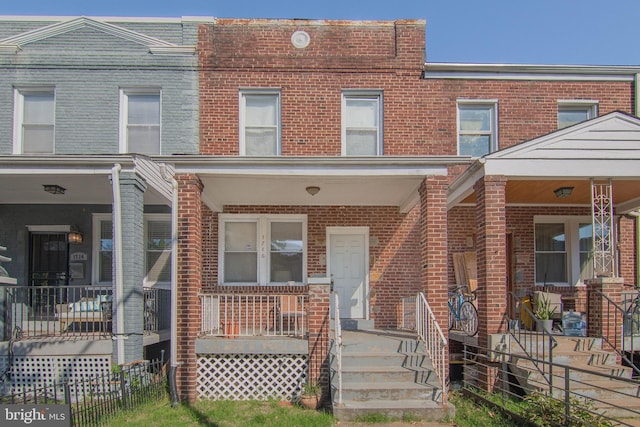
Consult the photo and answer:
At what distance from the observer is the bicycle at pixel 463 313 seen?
32.1 ft

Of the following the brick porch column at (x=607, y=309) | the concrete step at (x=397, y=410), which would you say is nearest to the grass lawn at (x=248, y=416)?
the concrete step at (x=397, y=410)

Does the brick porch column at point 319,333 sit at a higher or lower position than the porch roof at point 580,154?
lower

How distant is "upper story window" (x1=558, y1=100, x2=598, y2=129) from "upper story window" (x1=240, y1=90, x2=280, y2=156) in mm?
6406

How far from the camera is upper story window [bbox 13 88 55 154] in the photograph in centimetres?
1191

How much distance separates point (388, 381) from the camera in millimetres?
8062

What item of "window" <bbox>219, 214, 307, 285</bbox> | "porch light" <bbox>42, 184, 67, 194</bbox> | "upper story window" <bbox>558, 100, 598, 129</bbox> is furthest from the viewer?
"upper story window" <bbox>558, 100, 598, 129</bbox>

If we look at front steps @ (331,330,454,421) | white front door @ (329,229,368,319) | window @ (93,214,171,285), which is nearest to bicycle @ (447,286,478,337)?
front steps @ (331,330,454,421)

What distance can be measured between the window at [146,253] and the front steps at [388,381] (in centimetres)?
480

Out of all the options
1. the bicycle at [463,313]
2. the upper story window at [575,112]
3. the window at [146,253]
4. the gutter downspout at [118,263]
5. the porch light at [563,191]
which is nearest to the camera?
the gutter downspout at [118,263]

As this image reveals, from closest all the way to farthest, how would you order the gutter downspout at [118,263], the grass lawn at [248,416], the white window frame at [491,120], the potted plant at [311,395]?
the grass lawn at [248,416] → the potted plant at [311,395] → the gutter downspout at [118,263] → the white window frame at [491,120]

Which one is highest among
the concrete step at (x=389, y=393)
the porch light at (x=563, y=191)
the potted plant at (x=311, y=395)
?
the porch light at (x=563, y=191)

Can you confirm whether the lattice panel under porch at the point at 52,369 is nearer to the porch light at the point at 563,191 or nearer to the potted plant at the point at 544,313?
the potted plant at the point at 544,313

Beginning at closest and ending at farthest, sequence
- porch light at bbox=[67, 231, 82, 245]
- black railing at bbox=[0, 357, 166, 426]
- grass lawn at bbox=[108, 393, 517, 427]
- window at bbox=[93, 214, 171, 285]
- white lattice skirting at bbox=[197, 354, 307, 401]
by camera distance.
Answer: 1. black railing at bbox=[0, 357, 166, 426]
2. grass lawn at bbox=[108, 393, 517, 427]
3. white lattice skirting at bbox=[197, 354, 307, 401]
4. porch light at bbox=[67, 231, 82, 245]
5. window at bbox=[93, 214, 171, 285]

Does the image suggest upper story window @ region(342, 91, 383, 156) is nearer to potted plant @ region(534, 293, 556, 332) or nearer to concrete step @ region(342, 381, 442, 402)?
potted plant @ region(534, 293, 556, 332)
